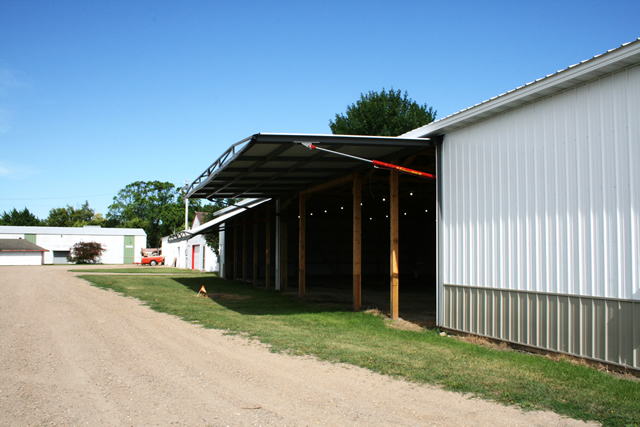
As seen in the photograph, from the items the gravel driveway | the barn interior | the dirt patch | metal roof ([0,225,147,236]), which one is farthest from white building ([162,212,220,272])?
the gravel driveway

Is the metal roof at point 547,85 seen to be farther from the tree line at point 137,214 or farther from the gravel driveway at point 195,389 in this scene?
the tree line at point 137,214

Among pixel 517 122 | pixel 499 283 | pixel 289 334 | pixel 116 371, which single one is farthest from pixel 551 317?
pixel 116 371

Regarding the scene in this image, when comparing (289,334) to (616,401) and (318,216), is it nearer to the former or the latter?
(616,401)

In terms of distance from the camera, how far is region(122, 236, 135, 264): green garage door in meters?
59.2

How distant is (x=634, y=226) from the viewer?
6.28 meters

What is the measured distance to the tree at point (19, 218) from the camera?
79.3 m

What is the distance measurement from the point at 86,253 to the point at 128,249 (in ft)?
19.7

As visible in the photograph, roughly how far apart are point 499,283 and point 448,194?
2181 millimetres

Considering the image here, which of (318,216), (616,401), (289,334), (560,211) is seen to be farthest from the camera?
(318,216)

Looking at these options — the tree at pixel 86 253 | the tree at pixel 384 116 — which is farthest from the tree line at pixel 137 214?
the tree at pixel 384 116

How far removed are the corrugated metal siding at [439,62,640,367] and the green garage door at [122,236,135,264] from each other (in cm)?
5602

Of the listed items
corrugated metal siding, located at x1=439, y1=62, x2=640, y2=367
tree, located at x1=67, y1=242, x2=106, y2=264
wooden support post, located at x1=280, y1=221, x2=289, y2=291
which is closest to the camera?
corrugated metal siding, located at x1=439, y1=62, x2=640, y2=367

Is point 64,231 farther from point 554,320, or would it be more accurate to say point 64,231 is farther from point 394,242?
point 554,320

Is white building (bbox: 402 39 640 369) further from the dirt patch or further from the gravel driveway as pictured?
the gravel driveway
